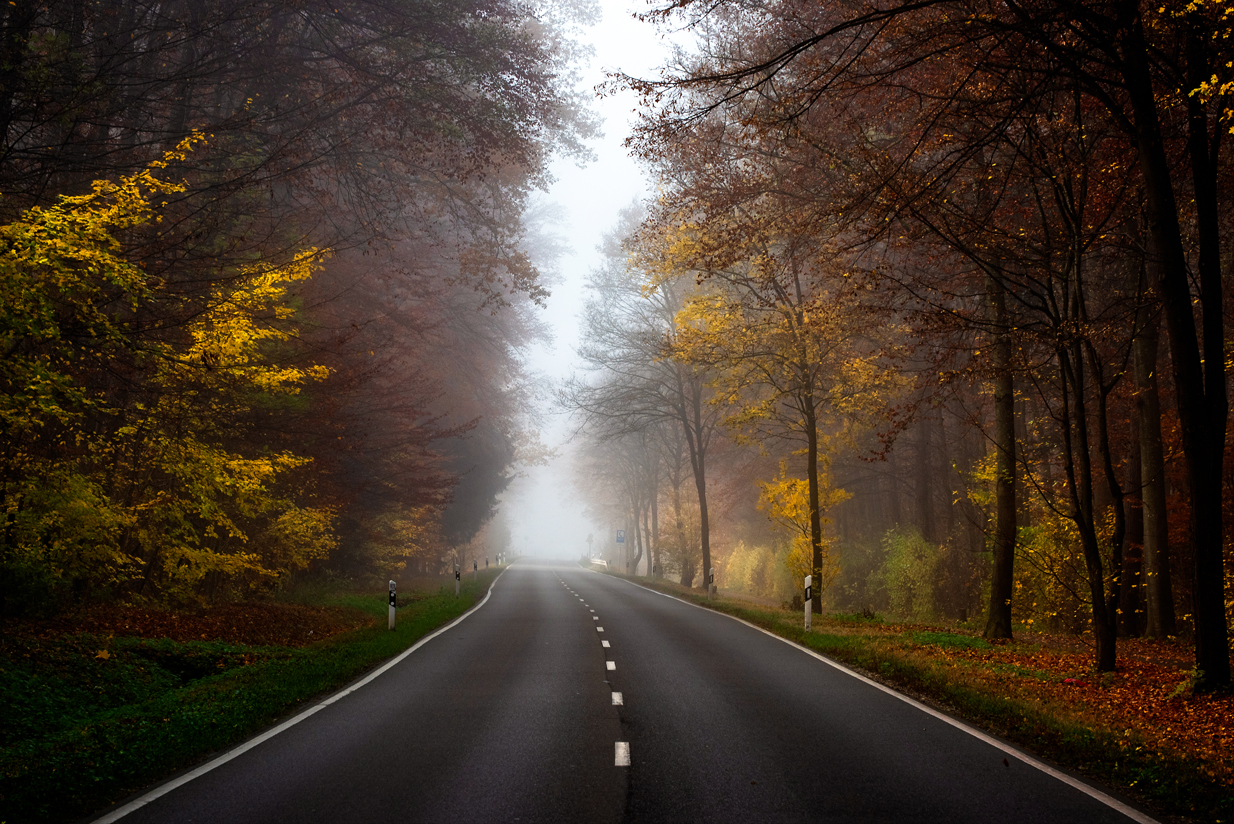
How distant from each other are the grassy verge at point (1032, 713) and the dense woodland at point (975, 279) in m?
1.49

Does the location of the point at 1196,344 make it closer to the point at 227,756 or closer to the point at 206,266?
the point at 227,756

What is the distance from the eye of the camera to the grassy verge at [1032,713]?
586 cm

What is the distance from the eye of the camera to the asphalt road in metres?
5.33

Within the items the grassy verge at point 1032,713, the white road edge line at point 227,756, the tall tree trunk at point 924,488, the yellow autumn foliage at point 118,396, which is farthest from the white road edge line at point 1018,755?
the tall tree trunk at point 924,488

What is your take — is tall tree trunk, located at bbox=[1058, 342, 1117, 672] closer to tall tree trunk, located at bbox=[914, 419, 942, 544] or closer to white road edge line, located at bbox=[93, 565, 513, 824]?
white road edge line, located at bbox=[93, 565, 513, 824]

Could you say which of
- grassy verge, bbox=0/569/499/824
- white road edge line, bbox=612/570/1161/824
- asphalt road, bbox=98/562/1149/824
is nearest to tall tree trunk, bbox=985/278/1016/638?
white road edge line, bbox=612/570/1161/824

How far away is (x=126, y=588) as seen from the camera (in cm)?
1540

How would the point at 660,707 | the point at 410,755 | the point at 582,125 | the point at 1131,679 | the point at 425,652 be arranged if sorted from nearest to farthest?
the point at 410,755 < the point at 660,707 < the point at 1131,679 < the point at 425,652 < the point at 582,125

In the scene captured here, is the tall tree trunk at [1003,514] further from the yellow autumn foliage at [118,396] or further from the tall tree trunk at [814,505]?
the yellow autumn foliage at [118,396]

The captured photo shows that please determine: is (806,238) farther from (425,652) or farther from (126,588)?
(126,588)

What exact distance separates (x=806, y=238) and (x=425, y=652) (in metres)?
11.2

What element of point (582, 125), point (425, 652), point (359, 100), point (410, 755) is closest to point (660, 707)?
point (410, 755)

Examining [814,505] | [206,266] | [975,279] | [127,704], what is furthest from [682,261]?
[127,704]

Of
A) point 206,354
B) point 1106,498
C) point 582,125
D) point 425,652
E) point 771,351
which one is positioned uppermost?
point 582,125
